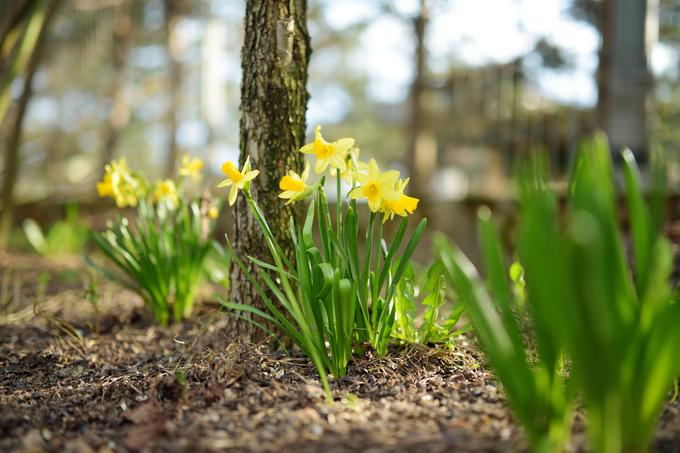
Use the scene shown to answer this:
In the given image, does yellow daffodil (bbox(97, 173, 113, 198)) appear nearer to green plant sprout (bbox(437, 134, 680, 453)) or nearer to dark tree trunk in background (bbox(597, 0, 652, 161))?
green plant sprout (bbox(437, 134, 680, 453))

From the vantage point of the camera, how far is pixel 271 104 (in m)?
1.78

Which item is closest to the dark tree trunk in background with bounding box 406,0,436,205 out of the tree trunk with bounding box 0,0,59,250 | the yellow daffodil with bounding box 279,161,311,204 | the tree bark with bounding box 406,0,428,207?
the tree bark with bounding box 406,0,428,207

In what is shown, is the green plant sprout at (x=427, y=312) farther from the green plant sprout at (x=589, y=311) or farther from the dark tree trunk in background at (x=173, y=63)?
the dark tree trunk in background at (x=173, y=63)

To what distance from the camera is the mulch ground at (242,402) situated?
1.12m

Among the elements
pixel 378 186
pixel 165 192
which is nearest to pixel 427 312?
pixel 378 186

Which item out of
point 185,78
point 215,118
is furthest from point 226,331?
point 185,78

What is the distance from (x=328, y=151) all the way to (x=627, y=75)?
3.81 m

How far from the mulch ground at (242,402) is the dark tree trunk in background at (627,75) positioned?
3.31 meters

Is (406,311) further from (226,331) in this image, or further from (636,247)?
(636,247)

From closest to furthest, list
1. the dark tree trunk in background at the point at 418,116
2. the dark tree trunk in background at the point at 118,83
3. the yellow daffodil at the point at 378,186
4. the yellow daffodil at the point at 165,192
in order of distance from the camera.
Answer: the yellow daffodil at the point at 378,186 < the yellow daffodil at the point at 165,192 < the dark tree trunk in background at the point at 418,116 < the dark tree trunk in background at the point at 118,83

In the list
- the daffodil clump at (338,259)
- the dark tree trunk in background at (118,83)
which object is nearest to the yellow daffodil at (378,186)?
the daffodil clump at (338,259)

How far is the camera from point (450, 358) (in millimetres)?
1665

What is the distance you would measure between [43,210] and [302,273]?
5.73m

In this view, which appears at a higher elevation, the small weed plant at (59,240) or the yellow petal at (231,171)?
the yellow petal at (231,171)
